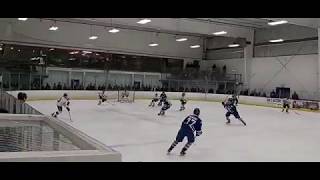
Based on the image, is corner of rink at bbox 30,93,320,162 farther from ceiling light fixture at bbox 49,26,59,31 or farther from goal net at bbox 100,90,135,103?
ceiling light fixture at bbox 49,26,59,31

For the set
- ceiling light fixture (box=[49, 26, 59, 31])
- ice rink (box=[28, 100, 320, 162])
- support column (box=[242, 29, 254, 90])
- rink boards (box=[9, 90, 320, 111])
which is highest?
ceiling light fixture (box=[49, 26, 59, 31])

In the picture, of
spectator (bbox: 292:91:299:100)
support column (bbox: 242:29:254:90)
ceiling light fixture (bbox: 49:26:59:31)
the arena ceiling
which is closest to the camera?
the arena ceiling

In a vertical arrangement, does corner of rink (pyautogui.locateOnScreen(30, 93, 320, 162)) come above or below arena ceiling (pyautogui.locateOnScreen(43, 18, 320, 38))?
below

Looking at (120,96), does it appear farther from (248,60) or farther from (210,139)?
(210,139)

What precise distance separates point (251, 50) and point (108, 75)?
10258 mm

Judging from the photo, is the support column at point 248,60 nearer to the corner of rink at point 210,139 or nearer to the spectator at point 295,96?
the spectator at point 295,96

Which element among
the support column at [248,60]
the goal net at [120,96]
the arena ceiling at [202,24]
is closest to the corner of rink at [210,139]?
the goal net at [120,96]

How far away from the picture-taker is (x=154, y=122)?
11211mm

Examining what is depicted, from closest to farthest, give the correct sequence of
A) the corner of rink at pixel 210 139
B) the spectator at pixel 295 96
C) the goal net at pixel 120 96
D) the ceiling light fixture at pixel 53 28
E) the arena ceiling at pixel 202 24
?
the corner of rink at pixel 210 139 → the goal net at pixel 120 96 → the arena ceiling at pixel 202 24 → the spectator at pixel 295 96 → the ceiling light fixture at pixel 53 28

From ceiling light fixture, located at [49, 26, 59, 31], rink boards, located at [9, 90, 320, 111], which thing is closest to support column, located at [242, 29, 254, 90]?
rink boards, located at [9, 90, 320, 111]

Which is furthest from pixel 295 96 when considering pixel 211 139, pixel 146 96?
pixel 211 139
